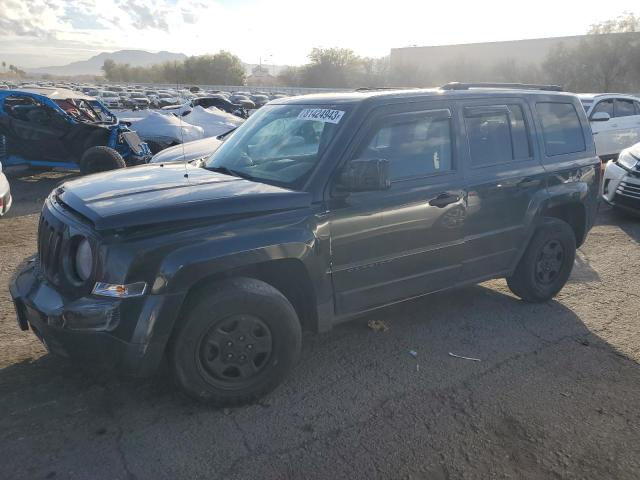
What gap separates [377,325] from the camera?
4.51 meters

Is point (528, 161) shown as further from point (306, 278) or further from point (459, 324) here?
point (306, 278)

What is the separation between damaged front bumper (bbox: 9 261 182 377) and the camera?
281cm

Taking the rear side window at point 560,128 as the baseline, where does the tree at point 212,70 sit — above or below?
above

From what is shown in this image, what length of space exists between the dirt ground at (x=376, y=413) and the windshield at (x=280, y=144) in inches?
53.9

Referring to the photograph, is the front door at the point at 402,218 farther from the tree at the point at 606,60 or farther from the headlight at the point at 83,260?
the tree at the point at 606,60

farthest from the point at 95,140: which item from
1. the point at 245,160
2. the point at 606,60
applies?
the point at 606,60

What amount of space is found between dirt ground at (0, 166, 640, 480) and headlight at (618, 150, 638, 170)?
460cm

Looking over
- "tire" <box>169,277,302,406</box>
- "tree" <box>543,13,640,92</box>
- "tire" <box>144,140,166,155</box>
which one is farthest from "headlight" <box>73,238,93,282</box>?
"tree" <box>543,13,640,92</box>

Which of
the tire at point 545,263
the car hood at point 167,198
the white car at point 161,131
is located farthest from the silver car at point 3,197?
the tire at point 545,263

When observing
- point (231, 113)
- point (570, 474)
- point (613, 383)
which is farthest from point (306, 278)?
point (231, 113)

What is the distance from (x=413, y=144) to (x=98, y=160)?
7.77 m

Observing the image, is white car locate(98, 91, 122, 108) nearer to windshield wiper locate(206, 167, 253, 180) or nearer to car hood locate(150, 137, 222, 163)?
car hood locate(150, 137, 222, 163)

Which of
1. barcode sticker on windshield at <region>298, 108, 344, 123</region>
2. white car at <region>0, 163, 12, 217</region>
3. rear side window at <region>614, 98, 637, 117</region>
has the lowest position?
white car at <region>0, 163, 12, 217</region>

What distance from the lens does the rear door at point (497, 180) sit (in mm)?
4164
